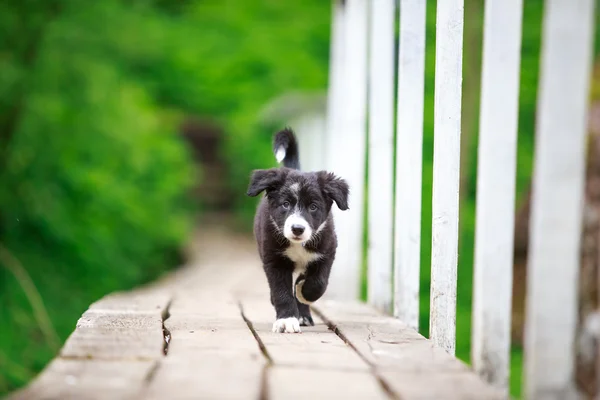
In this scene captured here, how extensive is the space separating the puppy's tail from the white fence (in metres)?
0.51

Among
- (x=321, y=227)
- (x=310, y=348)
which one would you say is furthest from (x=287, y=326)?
(x=321, y=227)

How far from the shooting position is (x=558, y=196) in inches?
107

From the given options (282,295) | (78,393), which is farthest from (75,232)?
(78,393)

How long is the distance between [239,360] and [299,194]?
1662 mm

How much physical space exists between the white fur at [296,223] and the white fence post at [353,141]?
216 cm

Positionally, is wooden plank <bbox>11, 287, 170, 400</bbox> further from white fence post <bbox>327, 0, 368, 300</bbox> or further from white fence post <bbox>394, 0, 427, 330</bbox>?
white fence post <bbox>327, 0, 368, 300</bbox>

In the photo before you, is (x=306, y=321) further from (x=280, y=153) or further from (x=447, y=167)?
(x=447, y=167)

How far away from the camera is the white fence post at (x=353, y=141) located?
6.79 metres

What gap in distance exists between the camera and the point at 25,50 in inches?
434

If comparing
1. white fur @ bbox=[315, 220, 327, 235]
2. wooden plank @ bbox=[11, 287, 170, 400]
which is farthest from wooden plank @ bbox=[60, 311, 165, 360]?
white fur @ bbox=[315, 220, 327, 235]

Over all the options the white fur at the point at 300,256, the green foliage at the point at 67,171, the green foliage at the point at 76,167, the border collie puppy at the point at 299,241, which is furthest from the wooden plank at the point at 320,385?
the green foliage at the point at 67,171

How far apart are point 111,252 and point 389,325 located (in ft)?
27.9

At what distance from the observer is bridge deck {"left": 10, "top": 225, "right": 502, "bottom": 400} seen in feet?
9.02

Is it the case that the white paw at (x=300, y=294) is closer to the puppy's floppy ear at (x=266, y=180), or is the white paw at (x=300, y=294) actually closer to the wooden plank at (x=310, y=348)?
the wooden plank at (x=310, y=348)
